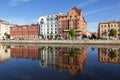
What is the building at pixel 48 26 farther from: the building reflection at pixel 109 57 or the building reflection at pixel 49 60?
the building reflection at pixel 49 60

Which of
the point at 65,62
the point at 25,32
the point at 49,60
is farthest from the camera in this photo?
the point at 25,32

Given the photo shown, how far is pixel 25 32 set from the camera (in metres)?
174

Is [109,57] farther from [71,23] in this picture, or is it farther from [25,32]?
[25,32]

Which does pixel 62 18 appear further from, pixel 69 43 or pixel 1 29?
pixel 1 29

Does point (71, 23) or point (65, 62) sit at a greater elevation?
point (71, 23)

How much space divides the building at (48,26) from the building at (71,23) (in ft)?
22.5

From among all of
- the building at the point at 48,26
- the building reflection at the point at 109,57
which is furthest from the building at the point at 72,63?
the building at the point at 48,26

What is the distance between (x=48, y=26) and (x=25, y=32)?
26.3 m

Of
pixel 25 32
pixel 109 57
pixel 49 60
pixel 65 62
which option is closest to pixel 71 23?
pixel 25 32

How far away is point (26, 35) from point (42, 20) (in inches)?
863

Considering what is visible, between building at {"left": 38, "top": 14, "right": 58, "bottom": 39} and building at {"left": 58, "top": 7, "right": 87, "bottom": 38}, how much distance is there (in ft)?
22.5

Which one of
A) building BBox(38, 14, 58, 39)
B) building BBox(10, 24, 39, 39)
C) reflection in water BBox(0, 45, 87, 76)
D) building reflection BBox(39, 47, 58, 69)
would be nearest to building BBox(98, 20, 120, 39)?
building BBox(38, 14, 58, 39)

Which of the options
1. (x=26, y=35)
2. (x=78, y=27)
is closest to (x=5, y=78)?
(x=78, y=27)

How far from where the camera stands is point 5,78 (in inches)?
957
